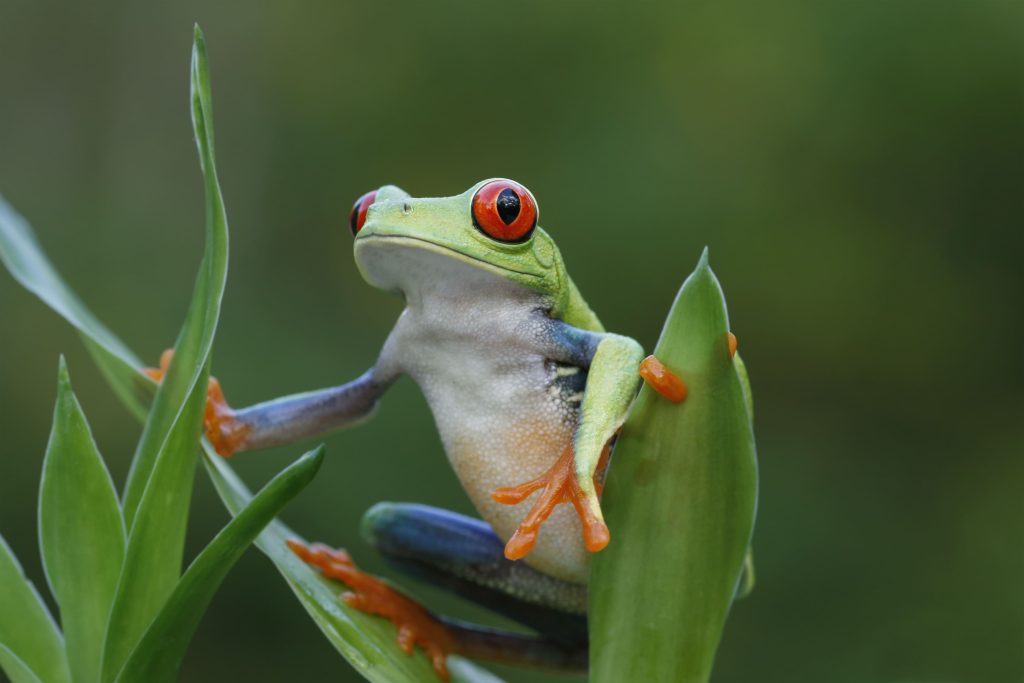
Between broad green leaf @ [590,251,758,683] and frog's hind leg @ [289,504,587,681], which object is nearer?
broad green leaf @ [590,251,758,683]

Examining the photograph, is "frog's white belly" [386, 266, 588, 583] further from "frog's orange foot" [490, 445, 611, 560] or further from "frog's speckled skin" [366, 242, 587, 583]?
"frog's orange foot" [490, 445, 611, 560]

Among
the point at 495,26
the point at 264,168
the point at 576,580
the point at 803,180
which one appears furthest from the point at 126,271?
the point at 576,580

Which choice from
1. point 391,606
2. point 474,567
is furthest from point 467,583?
point 391,606

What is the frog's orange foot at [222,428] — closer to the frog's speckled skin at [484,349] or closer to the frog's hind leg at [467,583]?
the frog's speckled skin at [484,349]

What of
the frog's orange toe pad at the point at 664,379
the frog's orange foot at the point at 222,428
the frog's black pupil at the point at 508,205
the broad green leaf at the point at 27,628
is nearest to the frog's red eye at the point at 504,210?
the frog's black pupil at the point at 508,205

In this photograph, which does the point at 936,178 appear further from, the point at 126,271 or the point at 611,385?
the point at 611,385

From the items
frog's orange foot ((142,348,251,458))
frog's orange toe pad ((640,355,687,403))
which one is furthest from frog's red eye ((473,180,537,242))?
frog's orange foot ((142,348,251,458))

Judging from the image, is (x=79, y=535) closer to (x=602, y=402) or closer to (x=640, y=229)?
(x=602, y=402)
